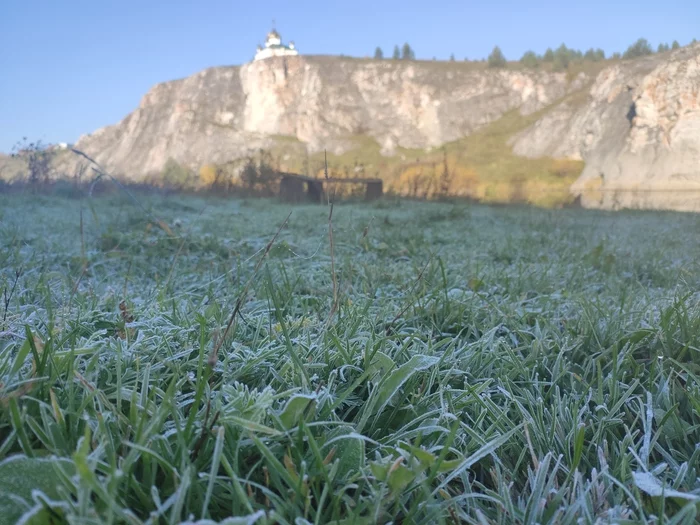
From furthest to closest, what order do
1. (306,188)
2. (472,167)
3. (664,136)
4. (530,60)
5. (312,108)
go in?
(312,108) < (530,60) < (472,167) < (664,136) < (306,188)

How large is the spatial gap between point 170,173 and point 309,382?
1755cm

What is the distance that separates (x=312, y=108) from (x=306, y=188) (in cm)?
6168

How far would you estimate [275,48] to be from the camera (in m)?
71.5

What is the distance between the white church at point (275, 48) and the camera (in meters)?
71.1

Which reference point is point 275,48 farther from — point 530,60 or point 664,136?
point 664,136

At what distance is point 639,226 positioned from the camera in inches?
216

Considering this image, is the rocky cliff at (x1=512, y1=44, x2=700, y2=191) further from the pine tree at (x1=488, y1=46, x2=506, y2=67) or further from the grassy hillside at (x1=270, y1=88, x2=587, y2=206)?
the pine tree at (x1=488, y1=46, x2=506, y2=67)

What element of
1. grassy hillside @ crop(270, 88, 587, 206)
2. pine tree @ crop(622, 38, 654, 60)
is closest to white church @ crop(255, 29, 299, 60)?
grassy hillside @ crop(270, 88, 587, 206)

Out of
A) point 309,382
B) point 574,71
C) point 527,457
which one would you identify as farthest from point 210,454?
point 574,71

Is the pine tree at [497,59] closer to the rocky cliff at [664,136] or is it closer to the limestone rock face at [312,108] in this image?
the limestone rock face at [312,108]

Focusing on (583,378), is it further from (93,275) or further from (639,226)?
(639,226)

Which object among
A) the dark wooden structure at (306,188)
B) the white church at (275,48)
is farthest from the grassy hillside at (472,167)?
the white church at (275,48)

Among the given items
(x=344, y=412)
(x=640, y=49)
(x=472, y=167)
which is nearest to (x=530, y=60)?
(x=640, y=49)

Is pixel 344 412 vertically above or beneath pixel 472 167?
beneath
